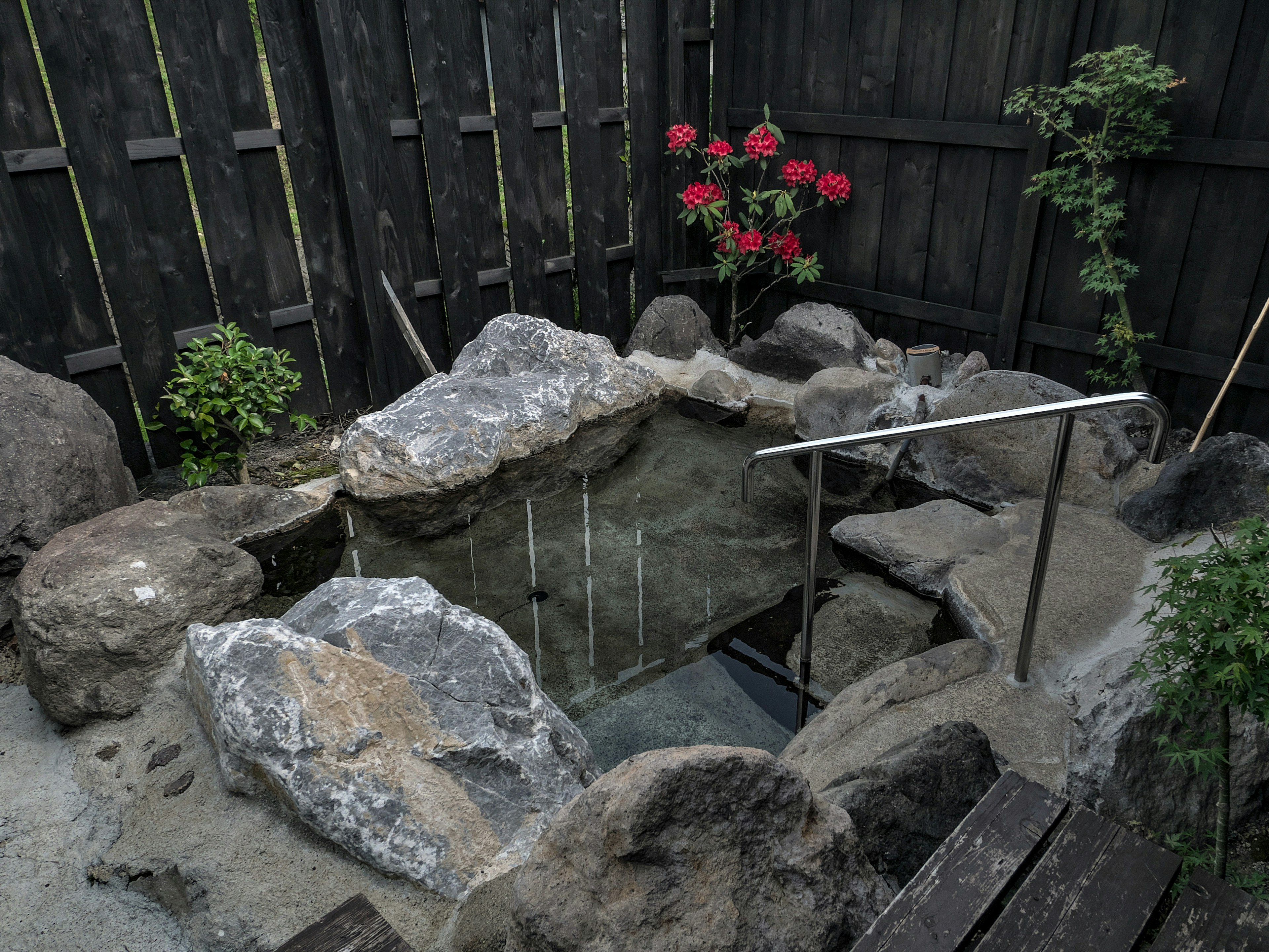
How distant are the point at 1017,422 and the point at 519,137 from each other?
145 inches

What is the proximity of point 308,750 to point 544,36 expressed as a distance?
13.5 feet

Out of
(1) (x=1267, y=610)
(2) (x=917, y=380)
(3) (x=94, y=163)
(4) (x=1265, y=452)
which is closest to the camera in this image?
(1) (x=1267, y=610)

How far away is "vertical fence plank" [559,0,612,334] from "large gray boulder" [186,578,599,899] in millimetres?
3342

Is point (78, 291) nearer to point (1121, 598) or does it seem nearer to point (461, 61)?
point (461, 61)

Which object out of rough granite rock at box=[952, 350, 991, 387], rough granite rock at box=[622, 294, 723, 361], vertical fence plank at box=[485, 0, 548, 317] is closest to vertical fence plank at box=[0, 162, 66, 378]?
vertical fence plank at box=[485, 0, 548, 317]

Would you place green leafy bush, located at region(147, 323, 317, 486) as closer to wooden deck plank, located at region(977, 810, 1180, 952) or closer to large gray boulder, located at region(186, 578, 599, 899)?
large gray boulder, located at region(186, 578, 599, 899)

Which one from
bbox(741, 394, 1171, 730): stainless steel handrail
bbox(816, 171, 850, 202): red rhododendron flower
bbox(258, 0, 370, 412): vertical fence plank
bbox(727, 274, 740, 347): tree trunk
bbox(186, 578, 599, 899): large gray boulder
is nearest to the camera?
bbox(741, 394, 1171, 730): stainless steel handrail

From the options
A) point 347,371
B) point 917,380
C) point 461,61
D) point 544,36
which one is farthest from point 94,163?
point 917,380

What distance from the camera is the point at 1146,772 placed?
77.5 inches

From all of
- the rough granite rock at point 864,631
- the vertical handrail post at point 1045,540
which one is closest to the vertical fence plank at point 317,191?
the rough granite rock at point 864,631

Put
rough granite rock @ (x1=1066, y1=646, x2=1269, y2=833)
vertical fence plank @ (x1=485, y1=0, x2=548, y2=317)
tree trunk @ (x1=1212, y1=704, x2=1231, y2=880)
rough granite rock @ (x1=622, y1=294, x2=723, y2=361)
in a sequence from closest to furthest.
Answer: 1. tree trunk @ (x1=1212, y1=704, x2=1231, y2=880)
2. rough granite rock @ (x1=1066, y1=646, x2=1269, y2=833)
3. vertical fence plank @ (x1=485, y1=0, x2=548, y2=317)
4. rough granite rock @ (x1=622, y1=294, x2=723, y2=361)

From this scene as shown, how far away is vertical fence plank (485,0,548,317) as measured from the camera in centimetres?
464

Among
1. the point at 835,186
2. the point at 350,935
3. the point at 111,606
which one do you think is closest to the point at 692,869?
the point at 350,935

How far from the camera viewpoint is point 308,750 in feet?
7.06
